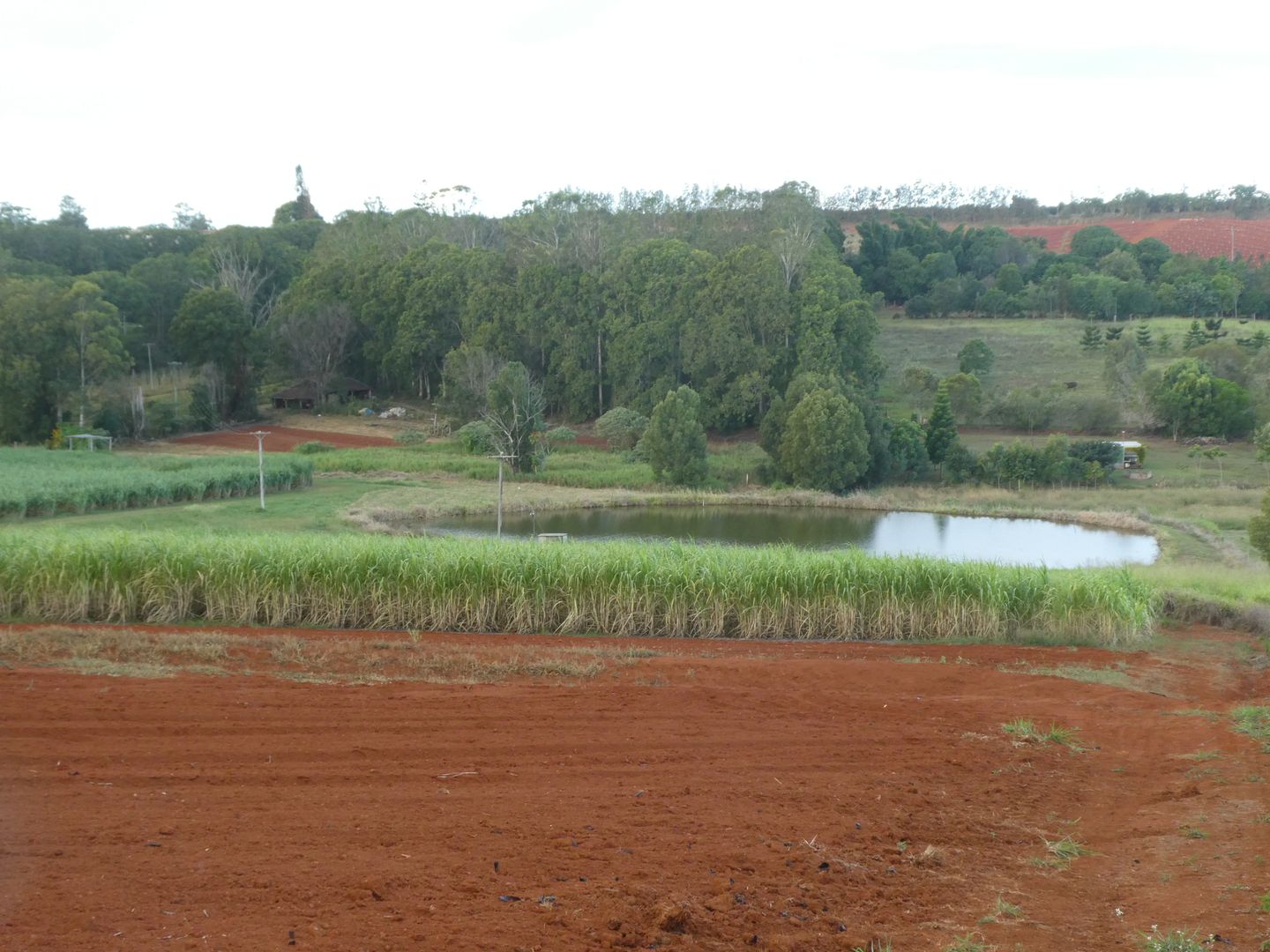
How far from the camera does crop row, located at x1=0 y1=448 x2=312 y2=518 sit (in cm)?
2797

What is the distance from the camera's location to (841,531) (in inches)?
1300

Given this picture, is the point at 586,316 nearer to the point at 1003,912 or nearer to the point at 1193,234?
the point at 1003,912

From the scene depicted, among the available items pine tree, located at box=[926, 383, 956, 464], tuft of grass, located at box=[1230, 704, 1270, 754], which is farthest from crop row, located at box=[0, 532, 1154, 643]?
pine tree, located at box=[926, 383, 956, 464]

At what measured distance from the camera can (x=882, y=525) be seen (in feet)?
113

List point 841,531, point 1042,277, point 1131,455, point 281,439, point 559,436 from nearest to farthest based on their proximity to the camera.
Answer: point 841,531, point 1131,455, point 559,436, point 281,439, point 1042,277

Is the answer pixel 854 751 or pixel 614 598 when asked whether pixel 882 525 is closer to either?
pixel 614 598

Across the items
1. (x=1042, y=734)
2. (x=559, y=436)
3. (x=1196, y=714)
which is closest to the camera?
(x=1042, y=734)

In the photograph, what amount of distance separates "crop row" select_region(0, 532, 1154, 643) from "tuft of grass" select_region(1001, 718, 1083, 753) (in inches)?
197

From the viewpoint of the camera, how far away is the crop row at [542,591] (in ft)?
43.2

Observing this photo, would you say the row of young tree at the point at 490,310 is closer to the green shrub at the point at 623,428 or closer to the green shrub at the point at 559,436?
the green shrub at the point at 623,428

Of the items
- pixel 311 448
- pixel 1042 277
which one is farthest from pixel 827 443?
pixel 1042 277

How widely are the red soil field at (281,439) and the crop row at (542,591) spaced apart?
111ft

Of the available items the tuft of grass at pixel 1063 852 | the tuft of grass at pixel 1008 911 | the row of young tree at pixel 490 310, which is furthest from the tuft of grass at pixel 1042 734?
the row of young tree at pixel 490 310

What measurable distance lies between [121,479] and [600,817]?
2824cm
